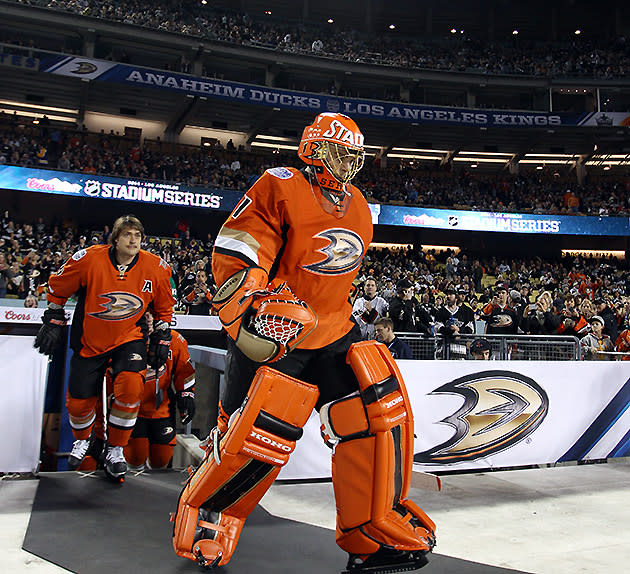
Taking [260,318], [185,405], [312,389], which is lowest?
[185,405]

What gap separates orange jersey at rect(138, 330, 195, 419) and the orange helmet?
8.27 ft

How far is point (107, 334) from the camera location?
150 inches

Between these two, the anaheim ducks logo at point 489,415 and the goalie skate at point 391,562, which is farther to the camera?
the anaheim ducks logo at point 489,415

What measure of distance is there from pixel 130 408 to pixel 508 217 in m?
24.0

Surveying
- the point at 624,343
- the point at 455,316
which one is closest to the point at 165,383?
the point at 455,316

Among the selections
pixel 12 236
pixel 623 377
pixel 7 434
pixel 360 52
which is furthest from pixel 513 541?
pixel 360 52

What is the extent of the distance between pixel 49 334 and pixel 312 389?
208cm

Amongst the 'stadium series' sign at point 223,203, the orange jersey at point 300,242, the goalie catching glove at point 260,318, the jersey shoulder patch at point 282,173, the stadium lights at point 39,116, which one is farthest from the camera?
the stadium lights at point 39,116

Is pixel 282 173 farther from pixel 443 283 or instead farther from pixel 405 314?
pixel 443 283

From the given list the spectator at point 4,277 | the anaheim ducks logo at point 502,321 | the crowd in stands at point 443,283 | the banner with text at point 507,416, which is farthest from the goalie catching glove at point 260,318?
the spectator at point 4,277

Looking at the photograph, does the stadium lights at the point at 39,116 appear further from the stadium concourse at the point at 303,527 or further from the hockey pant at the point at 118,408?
the stadium concourse at the point at 303,527

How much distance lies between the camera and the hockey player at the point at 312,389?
220 centimetres

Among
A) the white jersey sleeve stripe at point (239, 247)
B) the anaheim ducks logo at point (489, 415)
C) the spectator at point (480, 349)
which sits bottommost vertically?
the anaheim ducks logo at point (489, 415)

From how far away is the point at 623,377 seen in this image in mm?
5070
